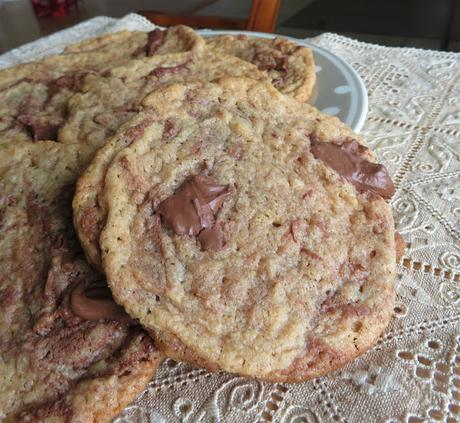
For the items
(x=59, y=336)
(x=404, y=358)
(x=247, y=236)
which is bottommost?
(x=404, y=358)

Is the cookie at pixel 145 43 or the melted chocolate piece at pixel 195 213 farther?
the cookie at pixel 145 43

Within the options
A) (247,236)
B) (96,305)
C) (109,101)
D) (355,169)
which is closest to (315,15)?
(109,101)

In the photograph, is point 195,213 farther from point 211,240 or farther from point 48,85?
point 48,85

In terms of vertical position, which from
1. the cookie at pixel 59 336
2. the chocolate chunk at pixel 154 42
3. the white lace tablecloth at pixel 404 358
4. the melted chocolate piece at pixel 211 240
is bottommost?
the white lace tablecloth at pixel 404 358

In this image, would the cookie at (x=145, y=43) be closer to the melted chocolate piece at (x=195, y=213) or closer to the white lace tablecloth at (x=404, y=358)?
the white lace tablecloth at (x=404, y=358)

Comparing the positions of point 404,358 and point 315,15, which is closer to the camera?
point 404,358

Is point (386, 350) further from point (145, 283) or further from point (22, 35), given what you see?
point (22, 35)

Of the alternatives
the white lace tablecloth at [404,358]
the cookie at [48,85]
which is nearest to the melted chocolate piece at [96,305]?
the white lace tablecloth at [404,358]

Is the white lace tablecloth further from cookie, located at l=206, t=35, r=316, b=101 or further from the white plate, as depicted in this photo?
cookie, located at l=206, t=35, r=316, b=101
